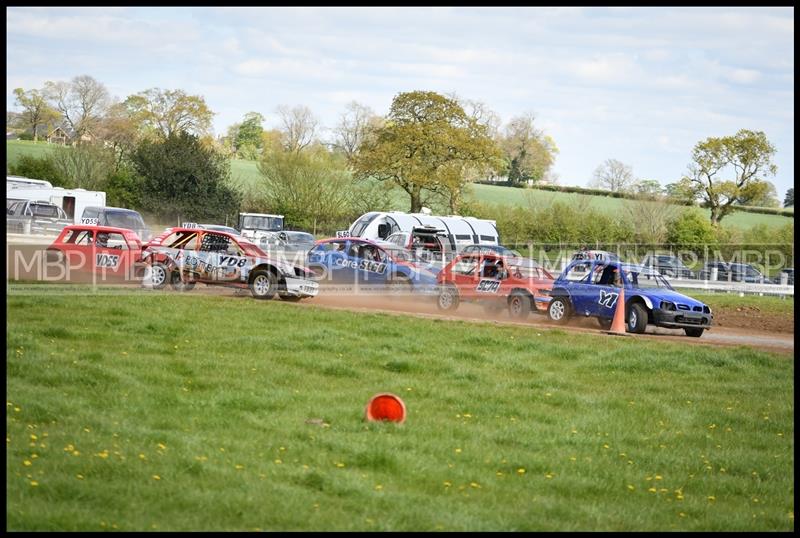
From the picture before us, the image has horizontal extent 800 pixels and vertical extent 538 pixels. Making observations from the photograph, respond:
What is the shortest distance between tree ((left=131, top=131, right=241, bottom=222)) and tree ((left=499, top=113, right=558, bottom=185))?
150 ft

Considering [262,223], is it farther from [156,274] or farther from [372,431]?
[372,431]

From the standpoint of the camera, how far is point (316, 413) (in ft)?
32.8

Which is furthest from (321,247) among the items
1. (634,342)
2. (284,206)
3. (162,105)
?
(162,105)

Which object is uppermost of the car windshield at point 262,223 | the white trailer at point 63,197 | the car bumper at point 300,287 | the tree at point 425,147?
the tree at point 425,147

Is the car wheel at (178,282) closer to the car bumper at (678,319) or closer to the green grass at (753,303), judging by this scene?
the car bumper at (678,319)

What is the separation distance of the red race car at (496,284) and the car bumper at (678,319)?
8.02 feet

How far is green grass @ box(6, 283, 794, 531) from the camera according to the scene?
685 cm

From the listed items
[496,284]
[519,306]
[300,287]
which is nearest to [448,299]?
[496,284]

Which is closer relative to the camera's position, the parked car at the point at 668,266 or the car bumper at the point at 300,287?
the car bumper at the point at 300,287

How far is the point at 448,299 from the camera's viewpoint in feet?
72.1

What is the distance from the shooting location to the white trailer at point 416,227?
40.0 meters

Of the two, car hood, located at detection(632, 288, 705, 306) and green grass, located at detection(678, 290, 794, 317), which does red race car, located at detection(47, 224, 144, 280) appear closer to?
car hood, located at detection(632, 288, 705, 306)

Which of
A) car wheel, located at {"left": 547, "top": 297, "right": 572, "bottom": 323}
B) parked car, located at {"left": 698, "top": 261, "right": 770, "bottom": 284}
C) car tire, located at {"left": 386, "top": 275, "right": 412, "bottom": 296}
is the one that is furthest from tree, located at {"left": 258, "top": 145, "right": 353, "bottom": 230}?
car wheel, located at {"left": 547, "top": 297, "right": 572, "bottom": 323}

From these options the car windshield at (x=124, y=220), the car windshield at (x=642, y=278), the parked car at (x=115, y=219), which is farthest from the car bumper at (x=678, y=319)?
the car windshield at (x=124, y=220)
